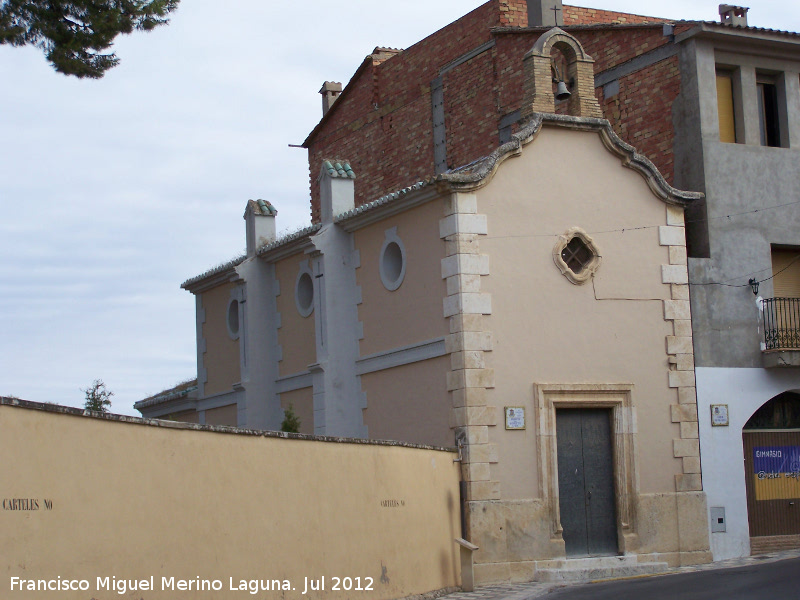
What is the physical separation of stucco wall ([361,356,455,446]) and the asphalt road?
125 inches

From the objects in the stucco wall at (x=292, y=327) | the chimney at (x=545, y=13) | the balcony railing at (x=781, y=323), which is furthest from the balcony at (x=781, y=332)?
the chimney at (x=545, y=13)

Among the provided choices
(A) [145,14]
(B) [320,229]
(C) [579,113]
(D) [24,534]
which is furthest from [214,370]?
(D) [24,534]

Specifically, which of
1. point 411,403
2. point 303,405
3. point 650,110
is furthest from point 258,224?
point 650,110

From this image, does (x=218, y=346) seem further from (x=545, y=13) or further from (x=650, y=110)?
(x=650, y=110)

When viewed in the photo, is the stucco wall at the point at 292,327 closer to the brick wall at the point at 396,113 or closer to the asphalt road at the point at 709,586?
the brick wall at the point at 396,113

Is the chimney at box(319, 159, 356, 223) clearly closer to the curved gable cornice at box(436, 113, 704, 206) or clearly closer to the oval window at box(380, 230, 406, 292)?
the oval window at box(380, 230, 406, 292)

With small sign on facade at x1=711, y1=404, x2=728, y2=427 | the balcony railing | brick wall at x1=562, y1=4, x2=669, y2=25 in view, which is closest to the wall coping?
small sign on facade at x1=711, y1=404, x2=728, y2=427

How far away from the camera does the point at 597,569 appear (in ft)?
55.2

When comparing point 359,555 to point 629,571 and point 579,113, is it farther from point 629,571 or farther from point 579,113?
point 579,113

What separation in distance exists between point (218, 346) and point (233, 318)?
39.2 inches

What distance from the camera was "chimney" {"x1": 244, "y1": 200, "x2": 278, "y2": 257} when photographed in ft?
75.3

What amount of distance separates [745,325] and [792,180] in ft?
9.42

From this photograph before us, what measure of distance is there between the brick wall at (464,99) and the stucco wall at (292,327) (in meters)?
5.55

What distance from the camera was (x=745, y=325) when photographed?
19328 millimetres
